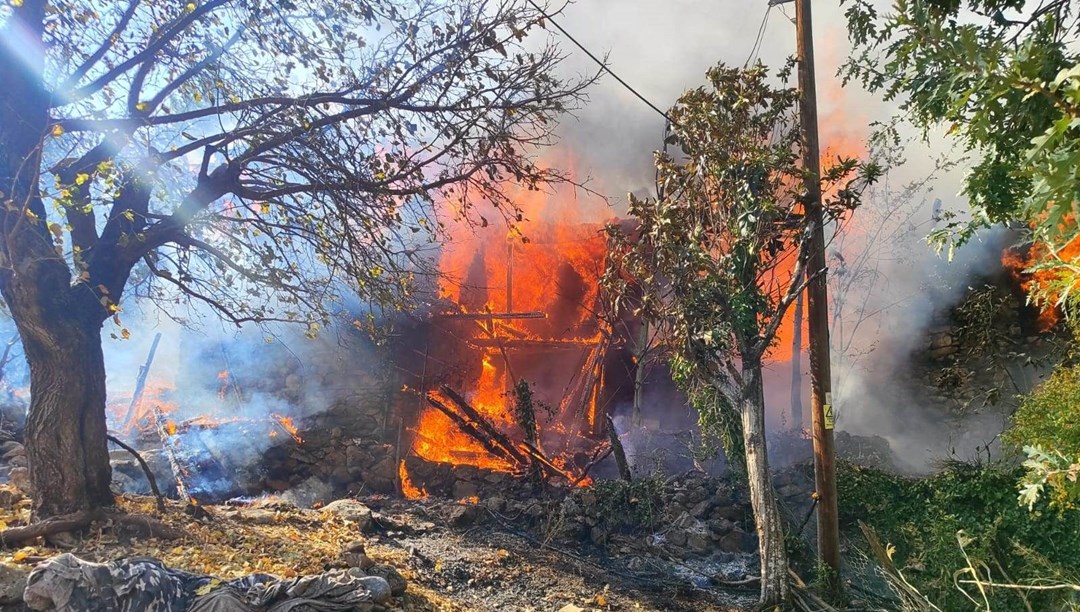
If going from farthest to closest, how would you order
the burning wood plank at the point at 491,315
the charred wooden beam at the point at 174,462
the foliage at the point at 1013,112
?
the burning wood plank at the point at 491,315 < the charred wooden beam at the point at 174,462 < the foliage at the point at 1013,112

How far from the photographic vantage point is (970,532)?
301 inches

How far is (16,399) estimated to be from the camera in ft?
50.3

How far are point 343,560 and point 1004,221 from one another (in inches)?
299

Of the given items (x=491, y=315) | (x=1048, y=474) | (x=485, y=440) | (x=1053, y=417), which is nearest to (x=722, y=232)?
(x=1053, y=417)

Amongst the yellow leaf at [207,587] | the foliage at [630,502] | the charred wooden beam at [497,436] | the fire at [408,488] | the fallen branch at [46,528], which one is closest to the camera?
the yellow leaf at [207,587]

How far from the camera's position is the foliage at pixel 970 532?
6.66 m

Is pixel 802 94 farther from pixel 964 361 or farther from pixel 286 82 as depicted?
pixel 964 361

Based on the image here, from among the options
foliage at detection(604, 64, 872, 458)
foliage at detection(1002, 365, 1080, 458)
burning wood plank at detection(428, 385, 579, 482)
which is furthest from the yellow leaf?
foliage at detection(1002, 365, 1080, 458)

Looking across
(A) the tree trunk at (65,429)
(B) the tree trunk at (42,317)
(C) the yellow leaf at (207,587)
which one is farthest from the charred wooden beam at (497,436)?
(C) the yellow leaf at (207,587)

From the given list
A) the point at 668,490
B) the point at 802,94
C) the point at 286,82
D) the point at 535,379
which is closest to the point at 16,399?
the point at 286,82

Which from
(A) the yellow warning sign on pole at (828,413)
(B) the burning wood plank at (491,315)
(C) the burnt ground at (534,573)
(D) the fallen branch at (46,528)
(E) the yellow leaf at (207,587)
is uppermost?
(B) the burning wood plank at (491,315)

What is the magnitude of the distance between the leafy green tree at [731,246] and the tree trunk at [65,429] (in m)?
7.05

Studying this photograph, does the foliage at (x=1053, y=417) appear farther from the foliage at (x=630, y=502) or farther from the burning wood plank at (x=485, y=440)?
the burning wood plank at (x=485, y=440)

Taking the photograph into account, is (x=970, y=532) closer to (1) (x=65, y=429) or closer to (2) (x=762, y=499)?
(2) (x=762, y=499)
